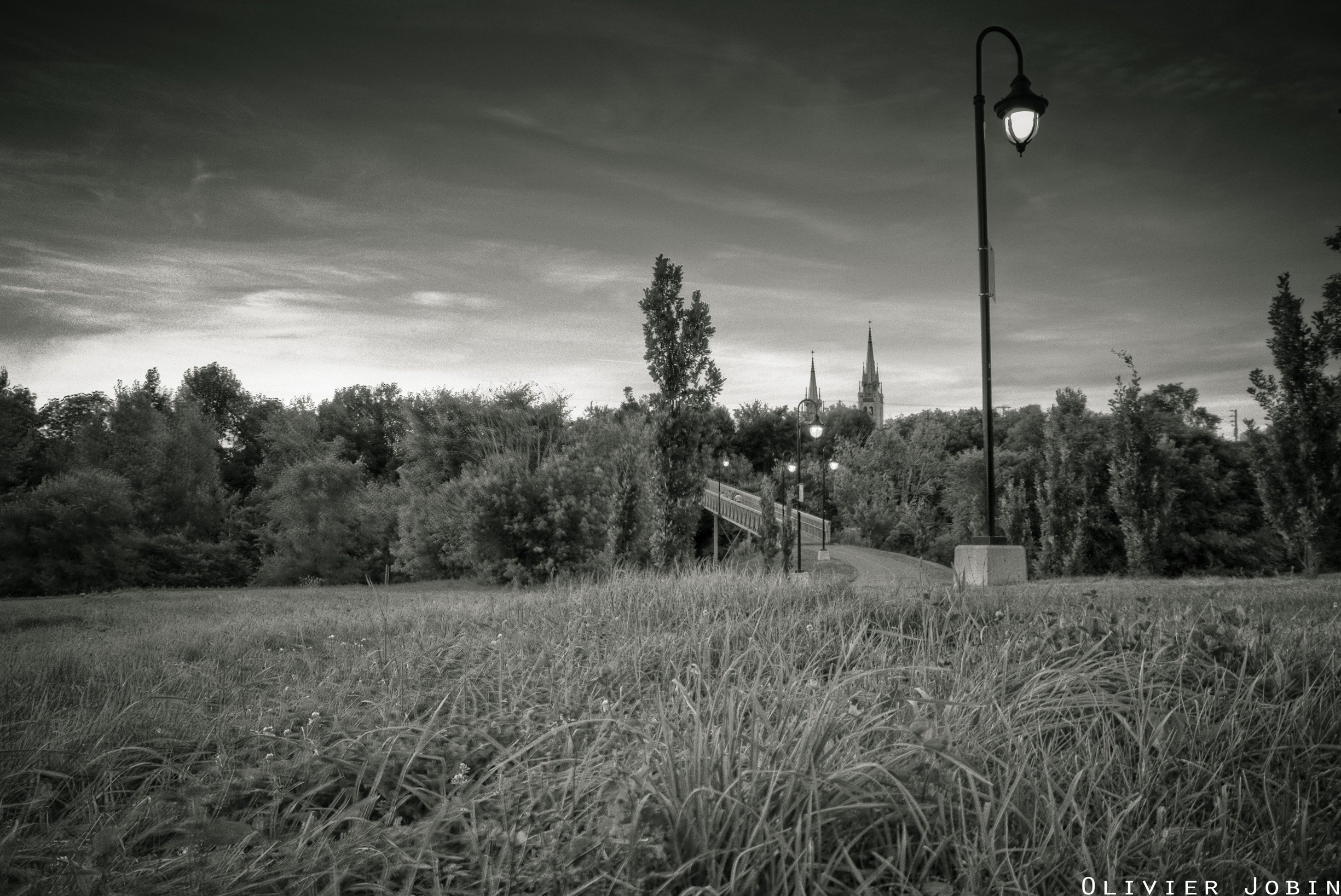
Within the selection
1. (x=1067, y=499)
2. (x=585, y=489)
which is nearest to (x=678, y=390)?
(x=585, y=489)

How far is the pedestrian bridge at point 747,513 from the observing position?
28547 millimetres

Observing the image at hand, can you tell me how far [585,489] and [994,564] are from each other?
1088 cm

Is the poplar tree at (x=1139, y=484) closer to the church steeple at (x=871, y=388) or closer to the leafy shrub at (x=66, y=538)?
the leafy shrub at (x=66, y=538)

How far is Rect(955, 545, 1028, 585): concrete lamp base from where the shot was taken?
7734 millimetres

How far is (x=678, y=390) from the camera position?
1706 centimetres

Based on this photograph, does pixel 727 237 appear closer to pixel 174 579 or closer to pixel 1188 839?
pixel 1188 839

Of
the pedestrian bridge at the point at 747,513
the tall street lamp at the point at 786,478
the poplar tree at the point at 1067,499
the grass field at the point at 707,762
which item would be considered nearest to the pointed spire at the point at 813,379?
the tall street lamp at the point at 786,478

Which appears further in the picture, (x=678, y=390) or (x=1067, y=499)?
(x=1067, y=499)

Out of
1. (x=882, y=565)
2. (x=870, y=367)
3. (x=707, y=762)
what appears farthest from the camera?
(x=870, y=367)

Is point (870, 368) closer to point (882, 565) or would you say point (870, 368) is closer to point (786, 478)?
point (786, 478)

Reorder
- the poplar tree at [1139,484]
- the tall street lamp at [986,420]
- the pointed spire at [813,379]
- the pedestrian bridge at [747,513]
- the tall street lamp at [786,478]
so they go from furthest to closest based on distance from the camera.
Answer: the pointed spire at [813,379] → the pedestrian bridge at [747,513] → the tall street lamp at [786,478] → the poplar tree at [1139,484] → the tall street lamp at [986,420]

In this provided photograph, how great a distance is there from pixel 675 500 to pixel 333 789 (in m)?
14.4

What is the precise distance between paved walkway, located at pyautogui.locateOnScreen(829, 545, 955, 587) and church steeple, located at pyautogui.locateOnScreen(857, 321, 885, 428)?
58995 millimetres

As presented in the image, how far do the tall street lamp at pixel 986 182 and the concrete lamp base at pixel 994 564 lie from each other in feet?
0.57
